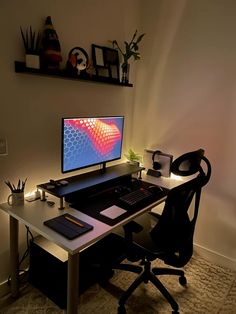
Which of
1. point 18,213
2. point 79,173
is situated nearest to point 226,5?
point 79,173

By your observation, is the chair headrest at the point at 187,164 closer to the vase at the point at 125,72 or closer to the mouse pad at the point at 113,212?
the mouse pad at the point at 113,212

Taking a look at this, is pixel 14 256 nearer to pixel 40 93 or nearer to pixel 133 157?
pixel 40 93

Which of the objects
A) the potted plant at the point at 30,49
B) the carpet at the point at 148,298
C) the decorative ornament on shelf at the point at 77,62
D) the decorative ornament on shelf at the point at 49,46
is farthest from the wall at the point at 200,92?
the potted plant at the point at 30,49

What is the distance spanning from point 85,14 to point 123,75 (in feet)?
1.98

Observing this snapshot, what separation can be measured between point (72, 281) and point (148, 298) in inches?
31.0

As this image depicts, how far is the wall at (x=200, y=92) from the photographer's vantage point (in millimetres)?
2008

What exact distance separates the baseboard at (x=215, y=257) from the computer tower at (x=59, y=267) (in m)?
0.83

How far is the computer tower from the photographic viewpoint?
5.32 ft

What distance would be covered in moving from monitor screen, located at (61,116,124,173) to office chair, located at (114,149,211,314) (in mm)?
590

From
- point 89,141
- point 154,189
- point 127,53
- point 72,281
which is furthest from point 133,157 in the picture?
point 72,281

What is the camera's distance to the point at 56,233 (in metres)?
1.34

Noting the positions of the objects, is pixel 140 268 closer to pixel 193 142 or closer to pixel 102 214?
pixel 102 214

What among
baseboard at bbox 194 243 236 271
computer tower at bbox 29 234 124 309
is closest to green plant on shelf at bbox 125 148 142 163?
computer tower at bbox 29 234 124 309

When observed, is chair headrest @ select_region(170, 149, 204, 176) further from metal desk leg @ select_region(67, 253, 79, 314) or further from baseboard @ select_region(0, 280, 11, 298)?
baseboard @ select_region(0, 280, 11, 298)
